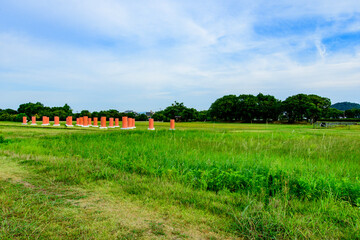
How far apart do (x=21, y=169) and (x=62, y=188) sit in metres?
→ 2.06


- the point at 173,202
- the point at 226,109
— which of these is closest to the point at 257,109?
the point at 226,109

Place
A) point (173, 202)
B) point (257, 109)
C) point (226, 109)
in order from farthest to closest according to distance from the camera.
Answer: point (226, 109) → point (257, 109) → point (173, 202)

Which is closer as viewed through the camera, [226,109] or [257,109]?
[257,109]

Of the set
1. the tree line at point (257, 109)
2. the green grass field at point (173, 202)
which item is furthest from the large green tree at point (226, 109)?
the green grass field at point (173, 202)

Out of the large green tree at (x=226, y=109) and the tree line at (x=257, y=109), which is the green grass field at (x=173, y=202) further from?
the large green tree at (x=226, y=109)

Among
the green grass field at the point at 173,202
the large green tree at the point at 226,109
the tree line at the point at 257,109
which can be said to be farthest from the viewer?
the large green tree at the point at 226,109

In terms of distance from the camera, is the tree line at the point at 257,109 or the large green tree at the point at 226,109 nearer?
the tree line at the point at 257,109

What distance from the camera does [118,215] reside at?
111 inches

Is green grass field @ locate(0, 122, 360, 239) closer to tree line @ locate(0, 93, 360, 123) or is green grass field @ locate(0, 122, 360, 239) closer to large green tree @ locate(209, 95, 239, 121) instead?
tree line @ locate(0, 93, 360, 123)

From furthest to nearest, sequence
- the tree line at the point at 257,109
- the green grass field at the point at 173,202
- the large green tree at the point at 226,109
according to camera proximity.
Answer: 1. the large green tree at the point at 226,109
2. the tree line at the point at 257,109
3. the green grass field at the point at 173,202

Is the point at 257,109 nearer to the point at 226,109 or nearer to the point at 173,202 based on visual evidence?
the point at 226,109

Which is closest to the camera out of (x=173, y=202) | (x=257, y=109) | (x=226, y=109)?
(x=173, y=202)

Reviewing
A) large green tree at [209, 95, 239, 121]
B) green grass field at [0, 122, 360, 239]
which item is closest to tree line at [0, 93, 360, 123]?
large green tree at [209, 95, 239, 121]

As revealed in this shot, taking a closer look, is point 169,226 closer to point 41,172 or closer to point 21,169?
point 41,172
